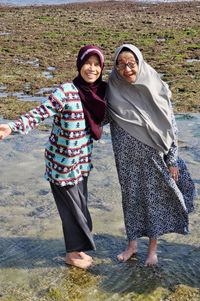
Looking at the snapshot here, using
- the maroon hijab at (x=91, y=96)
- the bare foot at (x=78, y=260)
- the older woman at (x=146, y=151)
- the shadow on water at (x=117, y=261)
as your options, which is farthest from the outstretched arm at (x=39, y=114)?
the shadow on water at (x=117, y=261)

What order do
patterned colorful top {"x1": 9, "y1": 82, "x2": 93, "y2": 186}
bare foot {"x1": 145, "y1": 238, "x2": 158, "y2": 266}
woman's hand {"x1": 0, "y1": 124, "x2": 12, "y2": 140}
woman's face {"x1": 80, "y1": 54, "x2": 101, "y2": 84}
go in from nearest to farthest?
woman's hand {"x1": 0, "y1": 124, "x2": 12, "y2": 140}, patterned colorful top {"x1": 9, "y1": 82, "x2": 93, "y2": 186}, woman's face {"x1": 80, "y1": 54, "x2": 101, "y2": 84}, bare foot {"x1": 145, "y1": 238, "x2": 158, "y2": 266}

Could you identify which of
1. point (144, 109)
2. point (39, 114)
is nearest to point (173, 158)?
point (144, 109)

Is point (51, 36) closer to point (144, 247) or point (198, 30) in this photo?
point (198, 30)

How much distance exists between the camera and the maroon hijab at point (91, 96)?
2.73 m

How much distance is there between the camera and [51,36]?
18.0 meters

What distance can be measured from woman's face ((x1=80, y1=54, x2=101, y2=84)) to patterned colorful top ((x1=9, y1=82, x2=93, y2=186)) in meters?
0.11

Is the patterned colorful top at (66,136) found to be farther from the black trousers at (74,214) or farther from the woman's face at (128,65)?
the woman's face at (128,65)

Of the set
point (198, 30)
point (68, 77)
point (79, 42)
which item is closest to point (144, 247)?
point (68, 77)

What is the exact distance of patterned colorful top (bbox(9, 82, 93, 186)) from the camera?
2.62 meters

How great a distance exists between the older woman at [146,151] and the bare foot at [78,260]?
391 mm

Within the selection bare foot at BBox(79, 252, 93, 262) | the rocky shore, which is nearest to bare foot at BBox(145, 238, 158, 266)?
bare foot at BBox(79, 252, 93, 262)

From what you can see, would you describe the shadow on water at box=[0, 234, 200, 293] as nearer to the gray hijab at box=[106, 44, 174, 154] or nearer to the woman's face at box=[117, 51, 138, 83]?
the gray hijab at box=[106, 44, 174, 154]

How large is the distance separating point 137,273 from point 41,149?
9.85 ft

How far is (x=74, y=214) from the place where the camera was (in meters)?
2.92
